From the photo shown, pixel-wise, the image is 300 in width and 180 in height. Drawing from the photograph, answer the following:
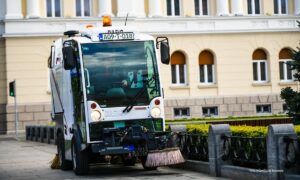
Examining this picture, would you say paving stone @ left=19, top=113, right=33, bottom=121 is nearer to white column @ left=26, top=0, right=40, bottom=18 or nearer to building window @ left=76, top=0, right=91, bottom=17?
white column @ left=26, top=0, right=40, bottom=18

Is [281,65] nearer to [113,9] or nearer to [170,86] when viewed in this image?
[170,86]

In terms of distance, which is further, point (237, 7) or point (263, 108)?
point (237, 7)

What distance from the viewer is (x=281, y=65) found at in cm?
5116

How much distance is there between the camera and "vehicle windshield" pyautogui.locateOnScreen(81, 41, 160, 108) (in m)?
18.7

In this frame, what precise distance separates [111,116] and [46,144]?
1834 centimetres

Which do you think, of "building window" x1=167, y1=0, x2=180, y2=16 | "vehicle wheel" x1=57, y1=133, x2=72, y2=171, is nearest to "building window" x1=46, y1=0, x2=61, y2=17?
"building window" x1=167, y1=0, x2=180, y2=16

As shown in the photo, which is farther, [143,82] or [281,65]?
[281,65]

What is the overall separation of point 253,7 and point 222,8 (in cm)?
235

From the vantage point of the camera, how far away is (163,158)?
59.7 feet

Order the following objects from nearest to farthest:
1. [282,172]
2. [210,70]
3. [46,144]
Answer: [282,172]
[46,144]
[210,70]

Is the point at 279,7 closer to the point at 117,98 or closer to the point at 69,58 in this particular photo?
the point at 117,98

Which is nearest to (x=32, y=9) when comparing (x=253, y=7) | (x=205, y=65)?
(x=205, y=65)

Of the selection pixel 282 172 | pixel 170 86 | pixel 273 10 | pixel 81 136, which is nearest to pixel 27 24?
pixel 170 86

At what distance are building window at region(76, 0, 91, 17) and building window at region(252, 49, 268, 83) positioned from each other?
10797 mm
